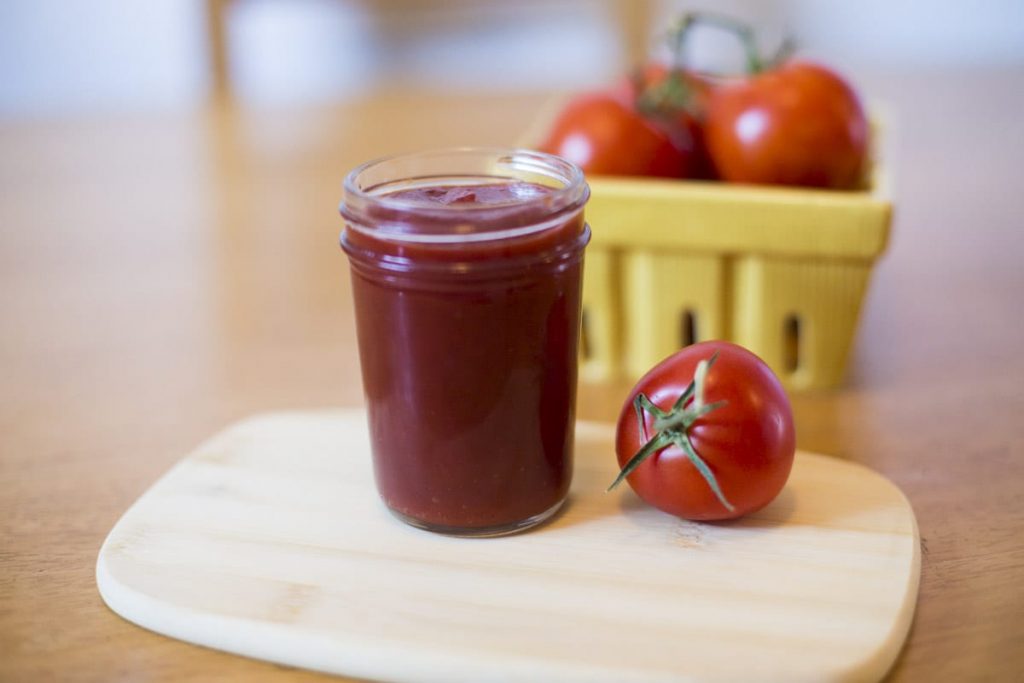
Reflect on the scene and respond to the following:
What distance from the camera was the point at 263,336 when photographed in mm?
1266

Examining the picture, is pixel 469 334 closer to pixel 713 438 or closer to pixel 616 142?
pixel 713 438

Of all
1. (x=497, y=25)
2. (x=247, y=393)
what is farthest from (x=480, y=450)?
(x=497, y=25)

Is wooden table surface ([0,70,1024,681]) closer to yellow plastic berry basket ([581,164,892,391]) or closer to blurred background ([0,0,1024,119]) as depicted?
yellow plastic berry basket ([581,164,892,391])

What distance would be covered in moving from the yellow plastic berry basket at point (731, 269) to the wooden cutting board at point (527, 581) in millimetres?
204

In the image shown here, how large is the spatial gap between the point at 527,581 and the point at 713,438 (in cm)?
17

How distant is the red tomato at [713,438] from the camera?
788 mm

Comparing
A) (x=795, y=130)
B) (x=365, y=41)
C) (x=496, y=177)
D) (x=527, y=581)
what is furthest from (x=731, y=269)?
(x=365, y=41)

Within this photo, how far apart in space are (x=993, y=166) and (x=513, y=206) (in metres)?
1.27

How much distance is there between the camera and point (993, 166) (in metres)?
1.75

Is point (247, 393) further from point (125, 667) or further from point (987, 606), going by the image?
A: point (987, 606)

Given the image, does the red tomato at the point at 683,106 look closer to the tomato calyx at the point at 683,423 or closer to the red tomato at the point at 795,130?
the red tomato at the point at 795,130

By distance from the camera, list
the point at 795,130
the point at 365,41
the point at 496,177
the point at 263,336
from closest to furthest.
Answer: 1. the point at 496,177
2. the point at 795,130
3. the point at 263,336
4. the point at 365,41

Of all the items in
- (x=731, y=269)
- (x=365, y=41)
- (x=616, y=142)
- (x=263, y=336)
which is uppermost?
(x=616, y=142)

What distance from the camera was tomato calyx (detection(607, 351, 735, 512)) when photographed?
2.56 ft
